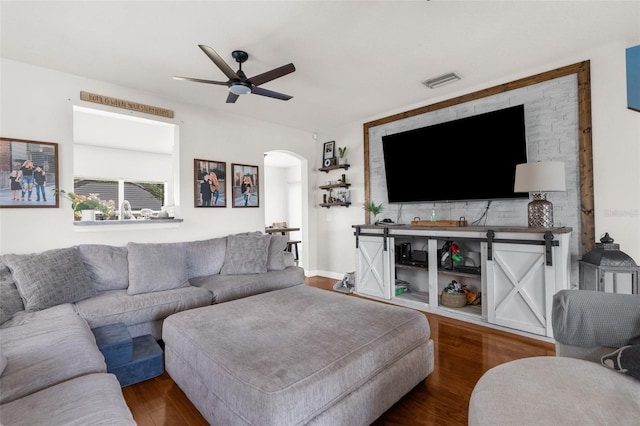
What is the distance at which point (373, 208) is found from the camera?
14.6 ft

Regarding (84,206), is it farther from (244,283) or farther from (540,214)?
(540,214)

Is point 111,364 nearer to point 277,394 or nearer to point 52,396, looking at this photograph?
point 52,396

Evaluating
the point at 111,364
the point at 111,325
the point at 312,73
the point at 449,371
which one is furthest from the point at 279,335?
the point at 312,73

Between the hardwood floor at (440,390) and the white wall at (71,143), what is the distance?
1.91m

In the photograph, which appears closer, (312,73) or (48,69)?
(48,69)

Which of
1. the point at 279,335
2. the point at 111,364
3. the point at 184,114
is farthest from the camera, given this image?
the point at 184,114

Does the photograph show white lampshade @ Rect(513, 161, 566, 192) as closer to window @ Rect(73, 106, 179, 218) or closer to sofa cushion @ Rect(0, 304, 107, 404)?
sofa cushion @ Rect(0, 304, 107, 404)

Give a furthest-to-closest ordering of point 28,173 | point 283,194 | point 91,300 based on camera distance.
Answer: point 283,194 → point 28,173 → point 91,300

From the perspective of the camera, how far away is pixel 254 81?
8.59ft

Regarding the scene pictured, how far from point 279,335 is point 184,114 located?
3345mm

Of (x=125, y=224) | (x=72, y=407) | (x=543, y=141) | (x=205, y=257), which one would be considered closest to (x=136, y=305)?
(x=205, y=257)

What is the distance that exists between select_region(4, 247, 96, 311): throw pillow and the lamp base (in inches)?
163

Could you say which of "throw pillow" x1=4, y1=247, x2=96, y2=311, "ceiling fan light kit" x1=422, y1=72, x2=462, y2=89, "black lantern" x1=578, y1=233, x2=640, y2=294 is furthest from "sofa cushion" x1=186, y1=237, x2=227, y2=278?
"black lantern" x1=578, y1=233, x2=640, y2=294

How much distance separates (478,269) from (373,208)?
164 cm
